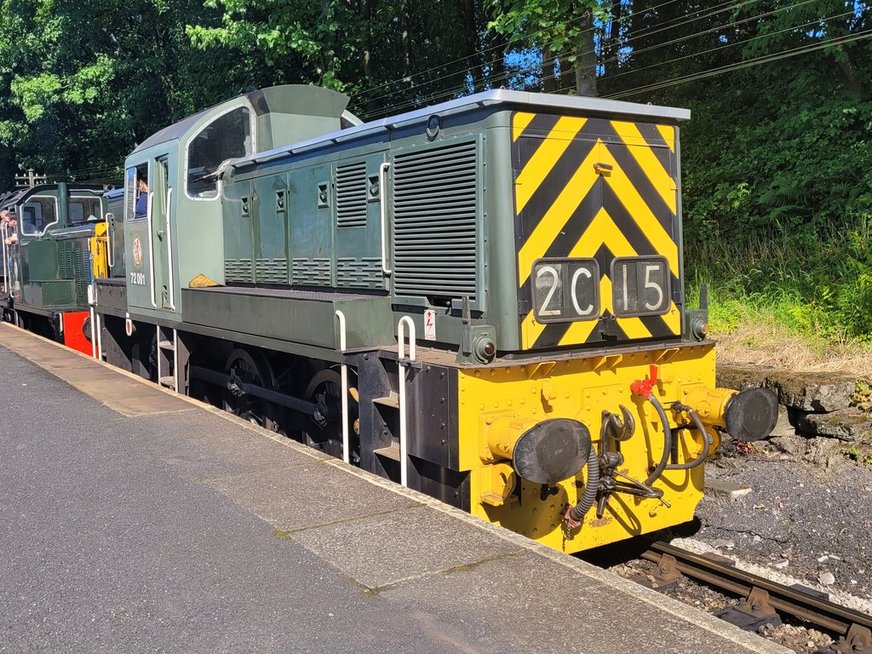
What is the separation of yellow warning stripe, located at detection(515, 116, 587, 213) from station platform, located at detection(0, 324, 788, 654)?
6.27 ft

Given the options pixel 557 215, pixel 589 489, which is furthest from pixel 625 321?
pixel 589 489

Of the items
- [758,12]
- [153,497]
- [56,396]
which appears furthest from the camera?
[758,12]

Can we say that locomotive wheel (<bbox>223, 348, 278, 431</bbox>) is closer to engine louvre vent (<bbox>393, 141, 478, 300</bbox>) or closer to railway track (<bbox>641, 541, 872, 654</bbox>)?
engine louvre vent (<bbox>393, 141, 478, 300</bbox>)

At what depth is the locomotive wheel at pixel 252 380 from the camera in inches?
274

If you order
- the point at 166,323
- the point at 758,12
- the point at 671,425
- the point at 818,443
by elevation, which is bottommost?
the point at 818,443

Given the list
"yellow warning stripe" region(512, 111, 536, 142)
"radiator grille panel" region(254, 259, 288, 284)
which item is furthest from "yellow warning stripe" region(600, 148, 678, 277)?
"radiator grille panel" region(254, 259, 288, 284)

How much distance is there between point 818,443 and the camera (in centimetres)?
688

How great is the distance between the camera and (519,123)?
183 inches

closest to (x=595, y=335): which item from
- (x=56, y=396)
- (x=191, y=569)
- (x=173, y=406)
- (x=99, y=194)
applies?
(x=191, y=569)

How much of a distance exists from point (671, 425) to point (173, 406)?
4547 mm

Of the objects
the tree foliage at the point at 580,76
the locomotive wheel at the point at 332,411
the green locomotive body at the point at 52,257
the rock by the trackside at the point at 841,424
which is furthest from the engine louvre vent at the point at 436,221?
the green locomotive body at the point at 52,257

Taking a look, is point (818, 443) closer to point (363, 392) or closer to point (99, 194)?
point (363, 392)

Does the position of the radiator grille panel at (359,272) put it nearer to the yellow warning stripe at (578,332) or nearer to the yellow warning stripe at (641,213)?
the yellow warning stripe at (578,332)

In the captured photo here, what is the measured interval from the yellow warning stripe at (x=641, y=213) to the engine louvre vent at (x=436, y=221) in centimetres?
95
